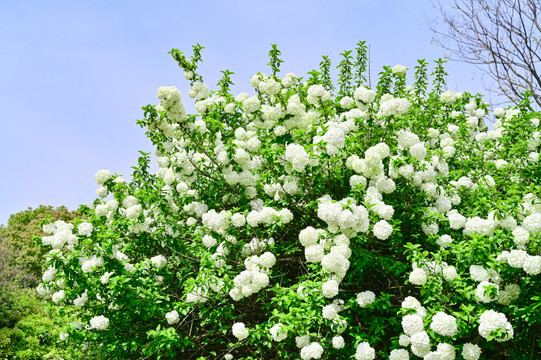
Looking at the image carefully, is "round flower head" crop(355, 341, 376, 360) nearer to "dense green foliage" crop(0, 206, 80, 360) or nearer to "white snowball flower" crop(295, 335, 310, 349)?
"white snowball flower" crop(295, 335, 310, 349)

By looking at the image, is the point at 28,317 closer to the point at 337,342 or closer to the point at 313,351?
the point at 313,351

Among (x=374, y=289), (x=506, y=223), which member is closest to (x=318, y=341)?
(x=374, y=289)

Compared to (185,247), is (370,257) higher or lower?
lower

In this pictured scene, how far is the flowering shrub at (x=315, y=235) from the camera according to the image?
382 centimetres

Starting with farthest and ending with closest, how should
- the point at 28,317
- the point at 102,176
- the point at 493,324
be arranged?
the point at 28,317
the point at 102,176
the point at 493,324

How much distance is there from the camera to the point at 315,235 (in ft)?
13.2

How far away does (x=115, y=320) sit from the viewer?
5.25 meters

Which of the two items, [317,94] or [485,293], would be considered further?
[317,94]

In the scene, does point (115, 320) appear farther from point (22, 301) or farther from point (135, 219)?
point (22, 301)

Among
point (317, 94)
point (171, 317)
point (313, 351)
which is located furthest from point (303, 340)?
point (317, 94)

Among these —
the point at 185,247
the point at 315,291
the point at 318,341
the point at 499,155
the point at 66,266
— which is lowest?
the point at 318,341

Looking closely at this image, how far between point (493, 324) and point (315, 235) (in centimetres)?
152

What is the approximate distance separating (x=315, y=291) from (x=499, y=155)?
11.4 ft

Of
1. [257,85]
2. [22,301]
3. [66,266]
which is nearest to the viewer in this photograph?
[66,266]
